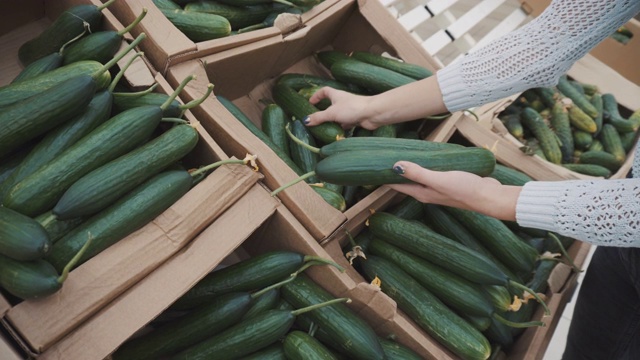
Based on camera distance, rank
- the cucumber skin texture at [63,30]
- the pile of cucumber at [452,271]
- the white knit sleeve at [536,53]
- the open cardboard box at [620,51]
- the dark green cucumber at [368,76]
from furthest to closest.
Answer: the open cardboard box at [620,51] < the dark green cucumber at [368,76] < the pile of cucumber at [452,271] < the cucumber skin texture at [63,30] < the white knit sleeve at [536,53]

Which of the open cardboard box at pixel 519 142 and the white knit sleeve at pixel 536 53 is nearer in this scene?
the white knit sleeve at pixel 536 53

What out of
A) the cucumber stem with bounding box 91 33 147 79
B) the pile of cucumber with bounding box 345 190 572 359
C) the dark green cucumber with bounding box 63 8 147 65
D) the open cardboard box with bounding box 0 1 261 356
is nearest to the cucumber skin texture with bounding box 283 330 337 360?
the pile of cucumber with bounding box 345 190 572 359

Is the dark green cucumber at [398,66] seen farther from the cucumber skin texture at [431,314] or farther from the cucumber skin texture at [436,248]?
the cucumber skin texture at [431,314]

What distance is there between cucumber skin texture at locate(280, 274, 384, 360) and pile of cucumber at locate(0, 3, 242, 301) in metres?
0.46

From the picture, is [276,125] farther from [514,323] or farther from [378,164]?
[514,323]

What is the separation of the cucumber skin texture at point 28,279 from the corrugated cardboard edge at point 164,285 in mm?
120

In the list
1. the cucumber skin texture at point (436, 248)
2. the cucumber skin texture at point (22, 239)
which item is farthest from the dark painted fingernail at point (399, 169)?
the cucumber skin texture at point (22, 239)

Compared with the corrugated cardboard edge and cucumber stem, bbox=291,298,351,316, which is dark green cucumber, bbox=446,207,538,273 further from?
the corrugated cardboard edge

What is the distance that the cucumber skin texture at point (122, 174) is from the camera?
1.33m

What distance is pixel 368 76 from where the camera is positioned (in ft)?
7.54

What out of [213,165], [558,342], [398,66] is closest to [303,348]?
[213,165]

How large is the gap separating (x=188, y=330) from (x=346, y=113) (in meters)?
0.97

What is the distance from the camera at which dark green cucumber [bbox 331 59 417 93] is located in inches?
89.4

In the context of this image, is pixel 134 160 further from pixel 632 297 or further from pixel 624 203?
pixel 632 297
